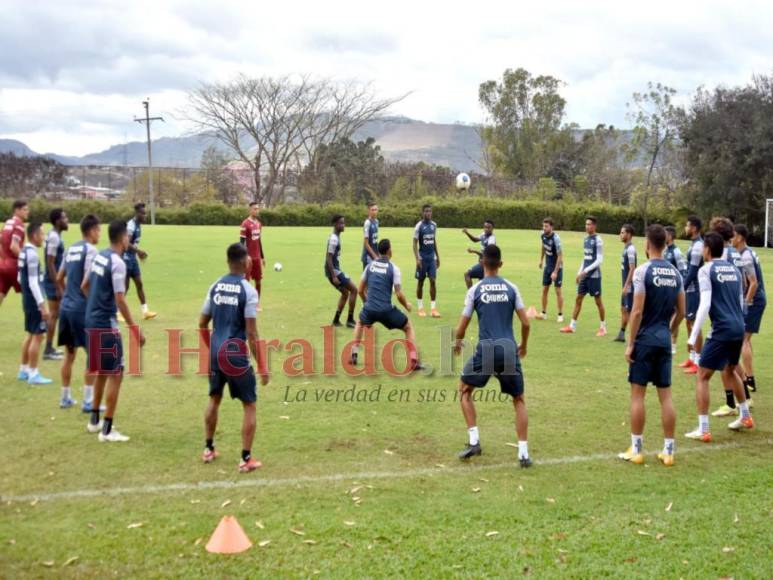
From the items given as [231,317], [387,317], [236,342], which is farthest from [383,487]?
[387,317]

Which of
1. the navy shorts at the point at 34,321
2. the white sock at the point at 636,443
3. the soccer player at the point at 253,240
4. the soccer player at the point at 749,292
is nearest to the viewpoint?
the white sock at the point at 636,443

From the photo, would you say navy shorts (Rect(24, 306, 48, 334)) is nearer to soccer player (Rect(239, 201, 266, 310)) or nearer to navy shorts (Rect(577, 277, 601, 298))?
soccer player (Rect(239, 201, 266, 310))

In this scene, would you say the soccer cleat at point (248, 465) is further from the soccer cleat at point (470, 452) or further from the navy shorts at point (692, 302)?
the navy shorts at point (692, 302)

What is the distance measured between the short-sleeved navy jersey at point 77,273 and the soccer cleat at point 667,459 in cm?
626

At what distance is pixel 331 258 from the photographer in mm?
14062

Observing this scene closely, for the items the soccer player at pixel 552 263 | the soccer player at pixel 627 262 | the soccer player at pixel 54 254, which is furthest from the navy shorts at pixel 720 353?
the soccer player at pixel 54 254

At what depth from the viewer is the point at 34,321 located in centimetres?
970

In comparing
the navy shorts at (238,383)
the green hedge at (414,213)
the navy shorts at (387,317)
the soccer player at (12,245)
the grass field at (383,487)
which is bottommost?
the grass field at (383,487)

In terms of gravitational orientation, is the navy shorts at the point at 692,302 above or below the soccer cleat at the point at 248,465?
above

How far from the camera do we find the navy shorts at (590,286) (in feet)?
46.1

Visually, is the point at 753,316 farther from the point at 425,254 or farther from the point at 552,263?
the point at 425,254

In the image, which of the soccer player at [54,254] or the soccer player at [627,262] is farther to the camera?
the soccer player at [627,262]

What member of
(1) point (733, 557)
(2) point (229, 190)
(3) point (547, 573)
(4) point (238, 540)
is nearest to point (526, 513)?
(3) point (547, 573)

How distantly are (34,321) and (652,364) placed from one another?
24.6 ft
